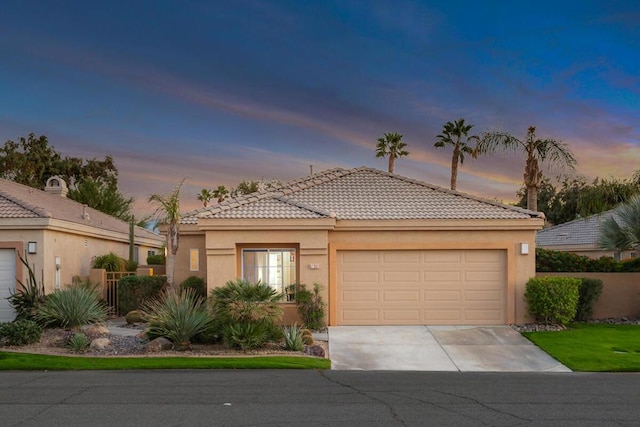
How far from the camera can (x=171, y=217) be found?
810 inches

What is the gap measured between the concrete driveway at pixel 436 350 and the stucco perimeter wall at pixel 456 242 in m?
1.68

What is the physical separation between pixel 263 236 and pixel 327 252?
1985 millimetres

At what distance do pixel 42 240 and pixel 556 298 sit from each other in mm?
15792

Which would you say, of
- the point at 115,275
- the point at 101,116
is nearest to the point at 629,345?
the point at 115,275

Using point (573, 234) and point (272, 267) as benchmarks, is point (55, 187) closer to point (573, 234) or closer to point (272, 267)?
point (272, 267)

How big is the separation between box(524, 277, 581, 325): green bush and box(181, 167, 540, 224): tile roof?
227cm

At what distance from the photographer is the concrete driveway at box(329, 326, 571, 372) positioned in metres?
15.1

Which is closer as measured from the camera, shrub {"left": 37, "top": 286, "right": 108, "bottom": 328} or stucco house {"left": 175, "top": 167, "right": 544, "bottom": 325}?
shrub {"left": 37, "top": 286, "right": 108, "bottom": 328}

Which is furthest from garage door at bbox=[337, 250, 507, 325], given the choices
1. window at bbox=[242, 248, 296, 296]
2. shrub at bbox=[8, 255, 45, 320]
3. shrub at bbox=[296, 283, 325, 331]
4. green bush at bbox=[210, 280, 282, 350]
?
shrub at bbox=[8, 255, 45, 320]

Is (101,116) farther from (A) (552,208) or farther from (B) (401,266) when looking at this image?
(A) (552,208)

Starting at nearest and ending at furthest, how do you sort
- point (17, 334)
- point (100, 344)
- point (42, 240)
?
point (100, 344)
point (17, 334)
point (42, 240)

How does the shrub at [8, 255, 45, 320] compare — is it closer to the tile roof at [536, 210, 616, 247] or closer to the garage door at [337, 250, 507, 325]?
the garage door at [337, 250, 507, 325]

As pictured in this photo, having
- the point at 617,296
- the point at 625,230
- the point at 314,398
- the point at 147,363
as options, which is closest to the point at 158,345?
the point at 147,363

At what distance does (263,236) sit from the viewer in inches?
787
